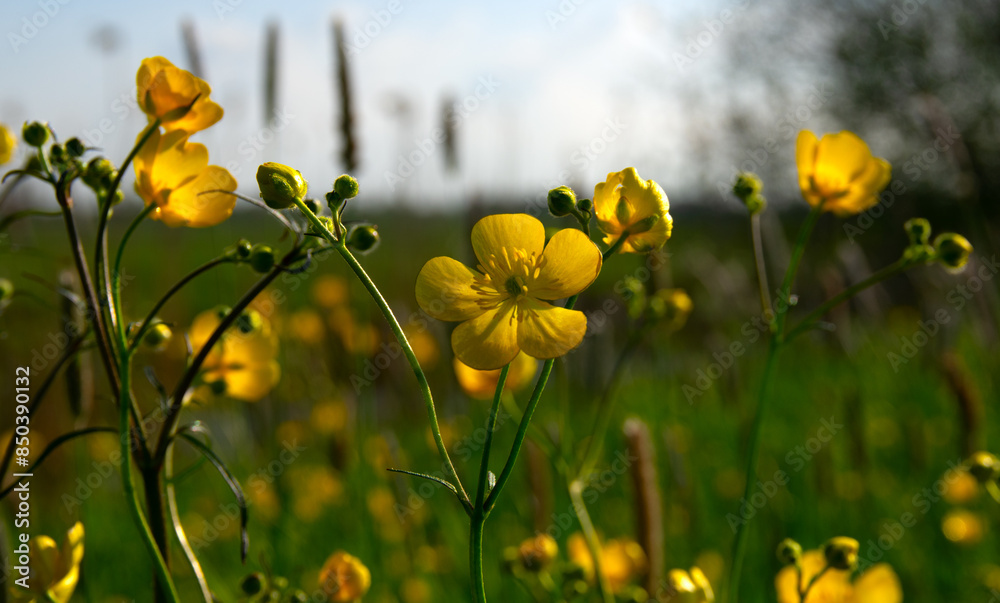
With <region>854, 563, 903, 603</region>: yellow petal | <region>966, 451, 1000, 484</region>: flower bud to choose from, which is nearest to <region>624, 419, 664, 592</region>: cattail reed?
<region>854, 563, 903, 603</region>: yellow petal

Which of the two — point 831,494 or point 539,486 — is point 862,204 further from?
point 831,494

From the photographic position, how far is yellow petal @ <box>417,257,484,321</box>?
664mm

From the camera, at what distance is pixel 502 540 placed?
7.43ft

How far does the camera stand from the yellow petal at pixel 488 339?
0.64 m

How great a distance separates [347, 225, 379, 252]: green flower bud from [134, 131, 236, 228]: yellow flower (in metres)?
0.16

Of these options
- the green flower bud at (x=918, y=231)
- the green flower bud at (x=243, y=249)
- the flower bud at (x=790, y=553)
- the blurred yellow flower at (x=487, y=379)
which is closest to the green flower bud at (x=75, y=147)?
the green flower bud at (x=243, y=249)

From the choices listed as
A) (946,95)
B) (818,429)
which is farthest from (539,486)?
(946,95)

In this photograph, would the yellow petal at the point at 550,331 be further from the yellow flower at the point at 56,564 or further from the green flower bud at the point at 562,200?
the yellow flower at the point at 56,564

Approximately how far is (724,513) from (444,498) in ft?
3.05

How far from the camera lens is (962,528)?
2102 millimetres

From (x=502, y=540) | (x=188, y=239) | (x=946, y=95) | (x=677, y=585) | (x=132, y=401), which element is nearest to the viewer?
(x=132, y=401)

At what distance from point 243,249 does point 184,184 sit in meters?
0.12

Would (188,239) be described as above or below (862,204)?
below

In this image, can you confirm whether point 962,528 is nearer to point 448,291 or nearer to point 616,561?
point 616,561
